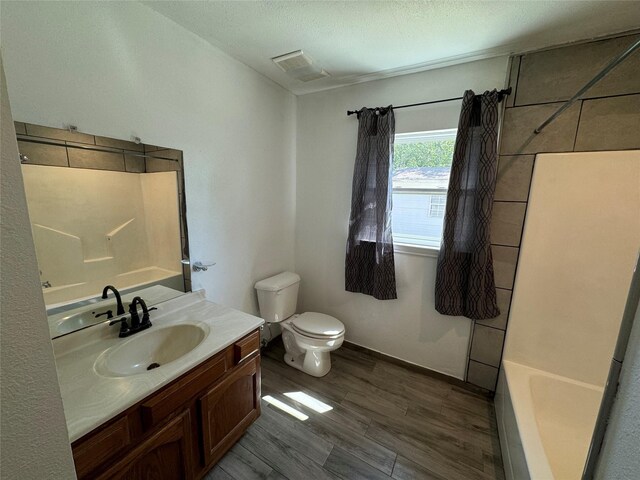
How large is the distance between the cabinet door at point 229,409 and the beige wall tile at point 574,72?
2297mm

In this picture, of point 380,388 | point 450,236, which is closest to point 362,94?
point 450,236

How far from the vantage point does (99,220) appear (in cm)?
122

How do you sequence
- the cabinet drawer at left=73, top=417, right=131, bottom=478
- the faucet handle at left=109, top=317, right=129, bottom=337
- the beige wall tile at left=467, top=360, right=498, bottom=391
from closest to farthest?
the cabinet drawer at left=73, top=417, right=131, bottom=478 < the faucet handle at left=109, top=317, right=129, bottom=337 < the beige wall tile at left=467, top=360, right=498, bottom=391

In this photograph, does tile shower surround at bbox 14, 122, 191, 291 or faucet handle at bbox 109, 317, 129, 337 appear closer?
tile shower surround at bbox 14, 122, 191, 291

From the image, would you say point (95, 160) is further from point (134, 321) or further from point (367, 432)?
point (367, 432)

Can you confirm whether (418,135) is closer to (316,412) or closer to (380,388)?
(380,388)

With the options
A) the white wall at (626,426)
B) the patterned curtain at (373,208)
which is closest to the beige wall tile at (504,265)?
the patterned curtain at (373,208)

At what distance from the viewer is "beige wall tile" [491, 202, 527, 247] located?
1615 mm

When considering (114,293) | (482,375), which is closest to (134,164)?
(114,293)

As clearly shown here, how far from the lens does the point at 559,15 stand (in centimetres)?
122

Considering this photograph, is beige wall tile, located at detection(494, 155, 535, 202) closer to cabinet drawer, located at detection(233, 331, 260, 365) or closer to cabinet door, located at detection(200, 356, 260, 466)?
cabinet drawer, located at detection(233, 331, 260, 365)

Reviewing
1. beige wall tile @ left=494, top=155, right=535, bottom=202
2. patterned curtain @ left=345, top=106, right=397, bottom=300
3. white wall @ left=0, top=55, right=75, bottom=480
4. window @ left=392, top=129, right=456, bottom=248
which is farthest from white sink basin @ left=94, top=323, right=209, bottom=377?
beige wall tile @ left=494, top=155, right=535, bottom=202

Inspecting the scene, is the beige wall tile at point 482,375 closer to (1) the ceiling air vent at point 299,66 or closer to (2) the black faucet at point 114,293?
(2) the black faucet at point 114,293

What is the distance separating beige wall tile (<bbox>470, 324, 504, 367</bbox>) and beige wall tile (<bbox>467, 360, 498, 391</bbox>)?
44mm
